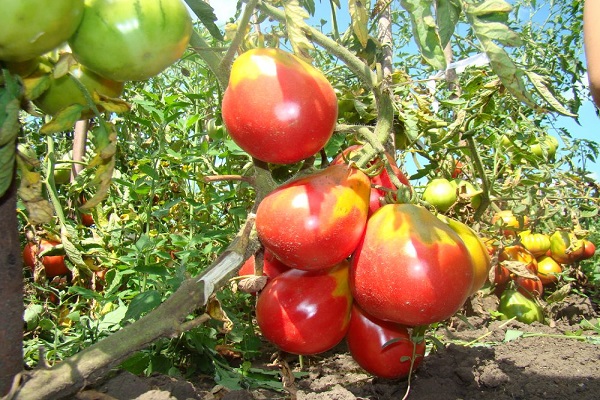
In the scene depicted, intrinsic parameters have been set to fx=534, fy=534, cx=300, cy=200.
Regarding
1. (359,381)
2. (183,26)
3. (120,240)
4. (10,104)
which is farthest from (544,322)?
(10,104)

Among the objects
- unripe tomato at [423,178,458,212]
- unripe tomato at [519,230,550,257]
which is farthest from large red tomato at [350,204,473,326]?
unripe tomato at [519,230,550,257]

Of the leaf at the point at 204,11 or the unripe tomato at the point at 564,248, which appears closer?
the leaf at the point at 204,11

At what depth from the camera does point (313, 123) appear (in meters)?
0.89

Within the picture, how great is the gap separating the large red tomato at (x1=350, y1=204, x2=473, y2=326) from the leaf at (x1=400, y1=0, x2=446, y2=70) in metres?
0.33

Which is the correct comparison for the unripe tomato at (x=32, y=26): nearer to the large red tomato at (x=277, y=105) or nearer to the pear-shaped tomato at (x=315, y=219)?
the large red tomato at (x=277, y=105)

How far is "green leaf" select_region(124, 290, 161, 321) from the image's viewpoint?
1099 millimetres

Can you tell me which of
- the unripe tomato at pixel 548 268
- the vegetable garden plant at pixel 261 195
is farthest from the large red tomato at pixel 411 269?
the unripe tomato at pixel 548 268

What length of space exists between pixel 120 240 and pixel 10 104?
119 cm

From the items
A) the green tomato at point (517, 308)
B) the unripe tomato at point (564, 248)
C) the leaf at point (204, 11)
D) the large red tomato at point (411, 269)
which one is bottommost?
the unripe tomato at point (564, 248)

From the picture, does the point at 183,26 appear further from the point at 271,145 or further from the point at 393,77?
the point at 393,77

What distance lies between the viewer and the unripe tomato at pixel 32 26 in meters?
0.49

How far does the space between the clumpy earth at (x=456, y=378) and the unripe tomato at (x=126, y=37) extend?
46cm

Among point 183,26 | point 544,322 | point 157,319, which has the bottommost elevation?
point 544,322

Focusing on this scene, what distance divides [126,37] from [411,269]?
Result: 571mm
